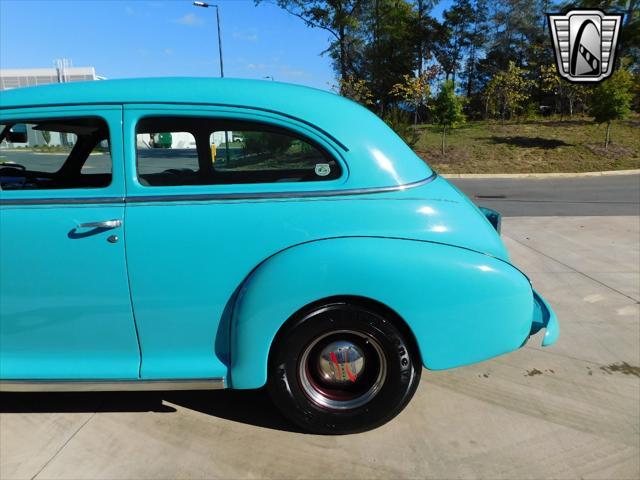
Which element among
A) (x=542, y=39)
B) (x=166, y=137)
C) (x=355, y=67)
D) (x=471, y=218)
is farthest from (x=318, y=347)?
(x=542, y=39)

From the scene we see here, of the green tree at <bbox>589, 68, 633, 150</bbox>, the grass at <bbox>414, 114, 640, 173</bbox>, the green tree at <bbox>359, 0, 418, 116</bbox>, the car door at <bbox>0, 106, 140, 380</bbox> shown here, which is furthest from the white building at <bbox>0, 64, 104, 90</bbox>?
the car door at <bbox>0, 106, 140, 380</bbox>

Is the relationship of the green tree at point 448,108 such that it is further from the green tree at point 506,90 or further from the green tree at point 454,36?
the green tree at point 454,36

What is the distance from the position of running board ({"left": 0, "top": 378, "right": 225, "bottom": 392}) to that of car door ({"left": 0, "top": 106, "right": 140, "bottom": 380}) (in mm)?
29

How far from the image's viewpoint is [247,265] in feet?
7.13

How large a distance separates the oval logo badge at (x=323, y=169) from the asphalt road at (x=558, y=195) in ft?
24.2

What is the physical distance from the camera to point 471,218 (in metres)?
2.36

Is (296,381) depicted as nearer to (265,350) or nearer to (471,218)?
(265,350)

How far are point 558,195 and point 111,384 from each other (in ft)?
38.7

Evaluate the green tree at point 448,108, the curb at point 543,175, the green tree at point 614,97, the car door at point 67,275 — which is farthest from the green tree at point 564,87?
the car door at point 67,275

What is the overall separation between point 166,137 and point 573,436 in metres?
2.69

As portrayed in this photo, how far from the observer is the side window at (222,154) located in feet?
7.52

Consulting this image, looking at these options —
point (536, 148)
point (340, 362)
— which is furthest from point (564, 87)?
point (340, 362)

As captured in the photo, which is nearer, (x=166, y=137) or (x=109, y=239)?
(x=109, y=239)

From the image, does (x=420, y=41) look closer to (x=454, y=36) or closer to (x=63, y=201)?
(x=454, y=36)
